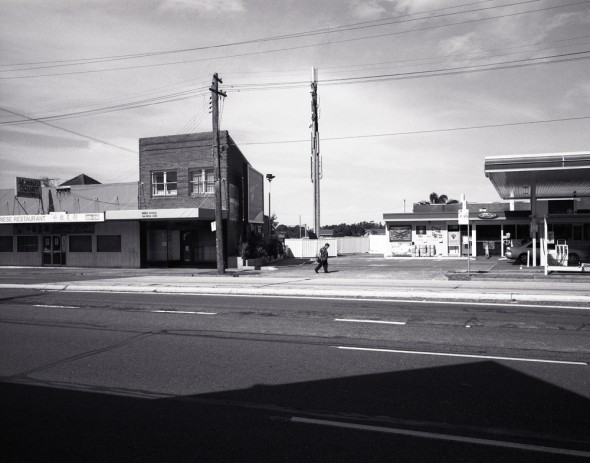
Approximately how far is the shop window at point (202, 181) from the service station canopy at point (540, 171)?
53.3 feet

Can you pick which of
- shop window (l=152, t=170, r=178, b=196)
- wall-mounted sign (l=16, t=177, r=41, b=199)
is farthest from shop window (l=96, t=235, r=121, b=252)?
wall-mounted sign (l=16, t=177, r=41, b=199)

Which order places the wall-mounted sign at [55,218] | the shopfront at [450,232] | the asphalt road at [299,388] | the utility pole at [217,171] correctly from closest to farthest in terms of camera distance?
1. the asphalt road at [299,388]
2. the utility pole at [217,171]
3. the wall-mounted sign at [55,218]
4. the shopfront at [450,232]

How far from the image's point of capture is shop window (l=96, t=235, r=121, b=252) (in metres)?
34.1

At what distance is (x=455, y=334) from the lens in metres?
9.88

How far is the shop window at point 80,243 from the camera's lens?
34.9 m

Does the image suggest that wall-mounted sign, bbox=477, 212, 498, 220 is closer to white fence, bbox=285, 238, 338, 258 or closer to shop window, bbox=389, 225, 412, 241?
shop window, bbox=389, 225, 412, 241

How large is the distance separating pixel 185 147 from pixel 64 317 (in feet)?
70.9

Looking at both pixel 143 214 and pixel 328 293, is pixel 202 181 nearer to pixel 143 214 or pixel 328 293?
pixel 143 214

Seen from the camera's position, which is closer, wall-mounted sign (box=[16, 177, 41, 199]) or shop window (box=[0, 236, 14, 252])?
wall-mounted sign (box=[16, 177, 41, 199])

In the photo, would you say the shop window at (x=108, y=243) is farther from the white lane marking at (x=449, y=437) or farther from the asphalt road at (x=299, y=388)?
the white lane marking at (x=449, y=437)

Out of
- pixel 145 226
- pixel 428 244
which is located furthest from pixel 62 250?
pixel 428 244

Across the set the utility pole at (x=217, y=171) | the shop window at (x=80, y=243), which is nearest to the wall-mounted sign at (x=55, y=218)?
the shop window at (x=80, y=243)

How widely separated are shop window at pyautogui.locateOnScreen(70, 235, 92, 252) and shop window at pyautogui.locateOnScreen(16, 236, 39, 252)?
3.22m

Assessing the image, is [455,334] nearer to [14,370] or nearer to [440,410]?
[440,410]
